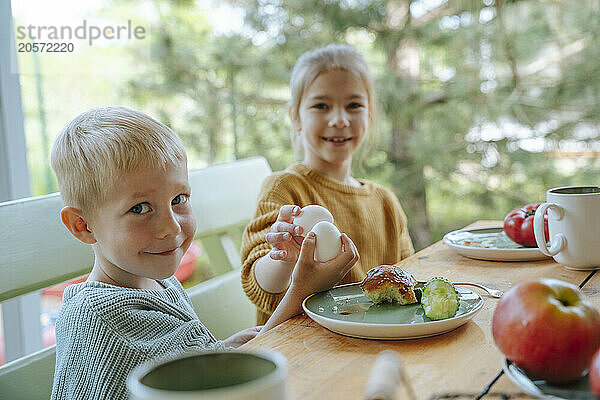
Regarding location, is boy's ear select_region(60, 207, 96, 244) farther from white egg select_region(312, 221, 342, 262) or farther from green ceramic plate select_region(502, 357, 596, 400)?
green ceramic plate select_region(502, 357, 596, 400)

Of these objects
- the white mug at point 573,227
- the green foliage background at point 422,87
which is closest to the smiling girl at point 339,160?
the white mug at point 573,227

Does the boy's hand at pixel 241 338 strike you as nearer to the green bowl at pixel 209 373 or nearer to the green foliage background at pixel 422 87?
the green bowl at pixel 209 373

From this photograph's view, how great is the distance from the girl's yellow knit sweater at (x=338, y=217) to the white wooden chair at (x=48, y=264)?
0.62 feet

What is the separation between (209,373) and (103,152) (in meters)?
0.76

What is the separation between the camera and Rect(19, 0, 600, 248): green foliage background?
3752 millimetres

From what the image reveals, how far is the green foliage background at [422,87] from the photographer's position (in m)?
3.75

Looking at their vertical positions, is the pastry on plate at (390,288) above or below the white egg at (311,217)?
below

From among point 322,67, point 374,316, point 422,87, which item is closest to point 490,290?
point 374,316

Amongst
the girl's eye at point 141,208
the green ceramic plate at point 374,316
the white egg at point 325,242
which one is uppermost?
the girl's eye at point 141,208

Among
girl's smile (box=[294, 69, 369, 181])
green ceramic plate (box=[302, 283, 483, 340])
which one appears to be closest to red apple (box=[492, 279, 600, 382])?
green ceramic plate (box=[302, 283, 483, 340])

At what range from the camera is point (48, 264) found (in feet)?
4.84

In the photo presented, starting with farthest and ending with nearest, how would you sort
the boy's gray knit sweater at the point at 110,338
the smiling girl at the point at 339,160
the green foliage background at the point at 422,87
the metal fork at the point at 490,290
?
the green foliage background at the point at 422,87 → the smiling girl at the point at 339,160 → the metal fork at the point at 490,290 → the boy's gray knit sweater at the point at 110,338

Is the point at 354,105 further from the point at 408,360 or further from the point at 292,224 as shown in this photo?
the point at 408,360

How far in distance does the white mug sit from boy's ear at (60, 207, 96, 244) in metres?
0.96
